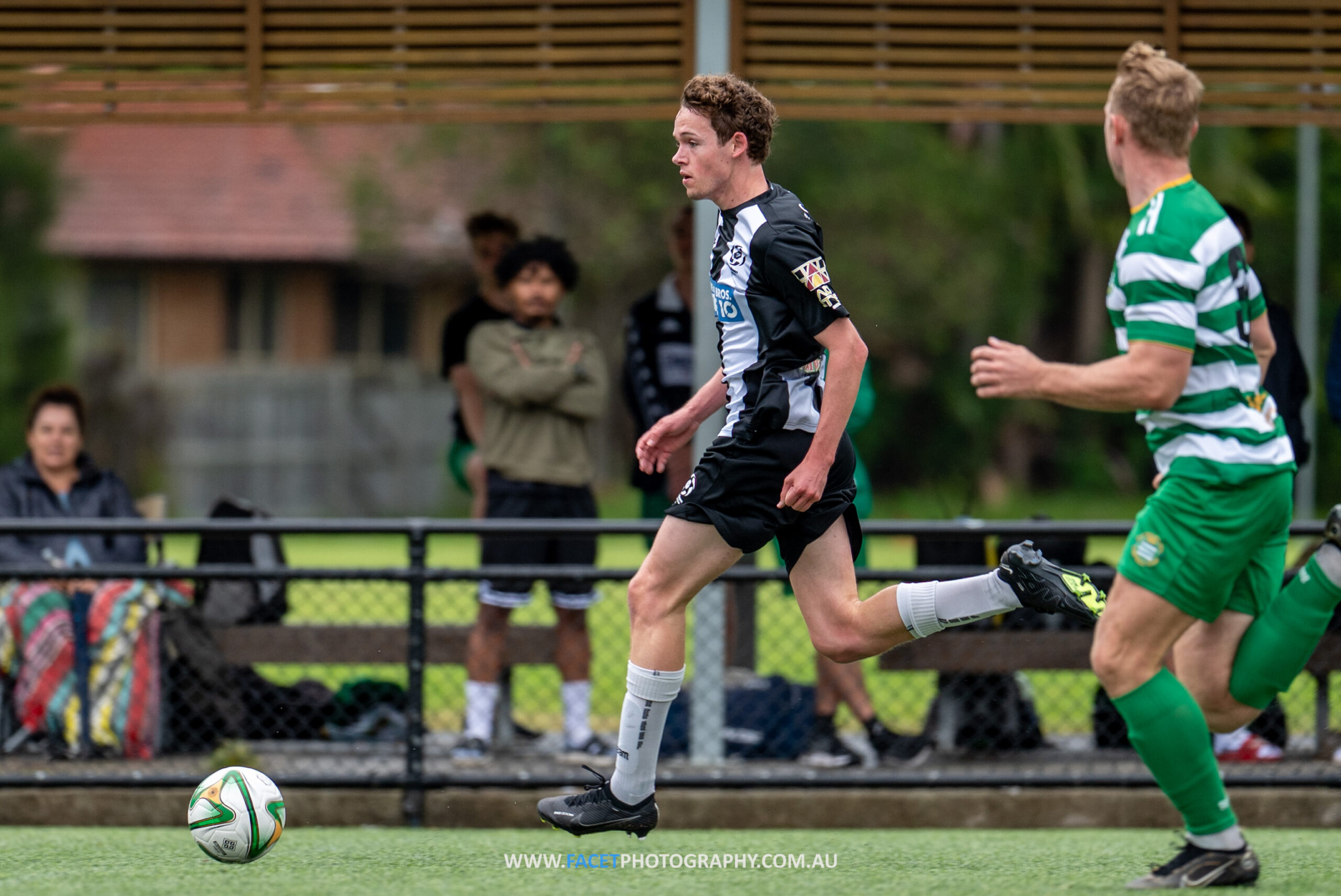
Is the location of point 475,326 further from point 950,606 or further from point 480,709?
point 950,606

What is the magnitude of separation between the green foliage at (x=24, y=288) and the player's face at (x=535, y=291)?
18920 millimetres

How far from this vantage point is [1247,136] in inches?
1065

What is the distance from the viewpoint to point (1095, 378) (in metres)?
3.75

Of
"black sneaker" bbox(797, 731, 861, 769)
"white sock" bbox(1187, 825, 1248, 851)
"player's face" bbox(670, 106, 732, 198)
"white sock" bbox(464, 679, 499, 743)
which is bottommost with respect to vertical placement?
"black sneaker" bbox(797, 731, 861, 769)

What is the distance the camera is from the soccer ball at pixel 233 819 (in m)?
4.45

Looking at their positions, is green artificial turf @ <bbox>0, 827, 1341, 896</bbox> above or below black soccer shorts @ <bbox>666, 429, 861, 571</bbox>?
below

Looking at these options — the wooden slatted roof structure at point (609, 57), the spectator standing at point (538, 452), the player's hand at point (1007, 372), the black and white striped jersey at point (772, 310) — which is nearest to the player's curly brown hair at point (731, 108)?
the black and white striped jersey at point (772, 310)

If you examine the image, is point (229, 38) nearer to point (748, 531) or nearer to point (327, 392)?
point (748, 531)

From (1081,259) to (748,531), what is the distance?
2793 centimetres

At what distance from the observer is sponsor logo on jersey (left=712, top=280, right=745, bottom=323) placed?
173 inches

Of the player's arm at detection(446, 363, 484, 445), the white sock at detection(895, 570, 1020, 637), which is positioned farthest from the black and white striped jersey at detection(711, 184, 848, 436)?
the player's arm at detection(446, 363, 484, 445)

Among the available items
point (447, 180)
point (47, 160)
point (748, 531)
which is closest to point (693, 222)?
point (748, 531)

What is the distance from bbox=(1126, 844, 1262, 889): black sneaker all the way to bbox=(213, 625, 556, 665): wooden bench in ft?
10.0

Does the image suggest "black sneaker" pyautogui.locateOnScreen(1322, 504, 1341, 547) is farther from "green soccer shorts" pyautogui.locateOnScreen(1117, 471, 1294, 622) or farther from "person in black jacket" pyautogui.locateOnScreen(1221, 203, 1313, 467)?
"person in black jacket" pyautogui.locateOnScreen(1221, 203, 1313, 467)
